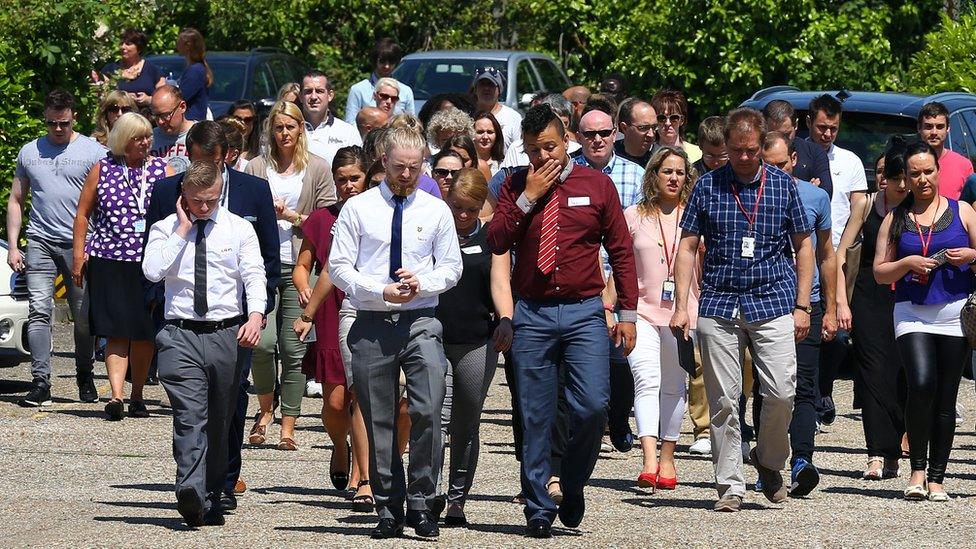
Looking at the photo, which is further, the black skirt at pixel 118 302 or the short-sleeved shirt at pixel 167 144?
the short-sleeved shirt at pixel 167 144

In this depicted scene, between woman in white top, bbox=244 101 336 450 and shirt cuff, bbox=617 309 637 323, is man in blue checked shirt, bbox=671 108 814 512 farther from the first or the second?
woman in white top, bbox=244 101 336 450

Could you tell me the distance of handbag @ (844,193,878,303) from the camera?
36.2 ft

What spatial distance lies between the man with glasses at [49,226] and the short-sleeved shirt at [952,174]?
236 inches

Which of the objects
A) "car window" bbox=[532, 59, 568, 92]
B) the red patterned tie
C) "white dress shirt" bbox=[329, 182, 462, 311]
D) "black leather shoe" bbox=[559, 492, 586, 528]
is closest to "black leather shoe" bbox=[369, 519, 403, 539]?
"black leather shoe" bbox=[559, 492, 586, 528]

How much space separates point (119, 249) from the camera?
12.5m

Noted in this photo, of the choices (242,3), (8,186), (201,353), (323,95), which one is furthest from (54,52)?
(242,3)

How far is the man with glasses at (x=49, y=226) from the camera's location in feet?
43.6

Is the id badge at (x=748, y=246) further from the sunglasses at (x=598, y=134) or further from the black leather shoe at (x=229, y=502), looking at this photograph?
the black leather shoe at (x=229, y=502)

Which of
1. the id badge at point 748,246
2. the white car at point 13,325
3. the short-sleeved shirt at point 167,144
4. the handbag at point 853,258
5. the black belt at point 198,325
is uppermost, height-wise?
the short-sleeved shirt at point 167,144

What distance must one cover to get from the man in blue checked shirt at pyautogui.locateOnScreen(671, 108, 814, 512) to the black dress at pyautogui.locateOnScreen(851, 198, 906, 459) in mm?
1494

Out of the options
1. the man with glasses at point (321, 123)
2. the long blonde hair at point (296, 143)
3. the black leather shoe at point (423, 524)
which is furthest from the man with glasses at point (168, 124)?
the black leather shoe at point (423, 524)

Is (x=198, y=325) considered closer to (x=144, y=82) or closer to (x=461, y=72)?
(x=144, y=82)

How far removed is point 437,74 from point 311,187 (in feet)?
33.1

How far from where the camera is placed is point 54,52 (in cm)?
1639
